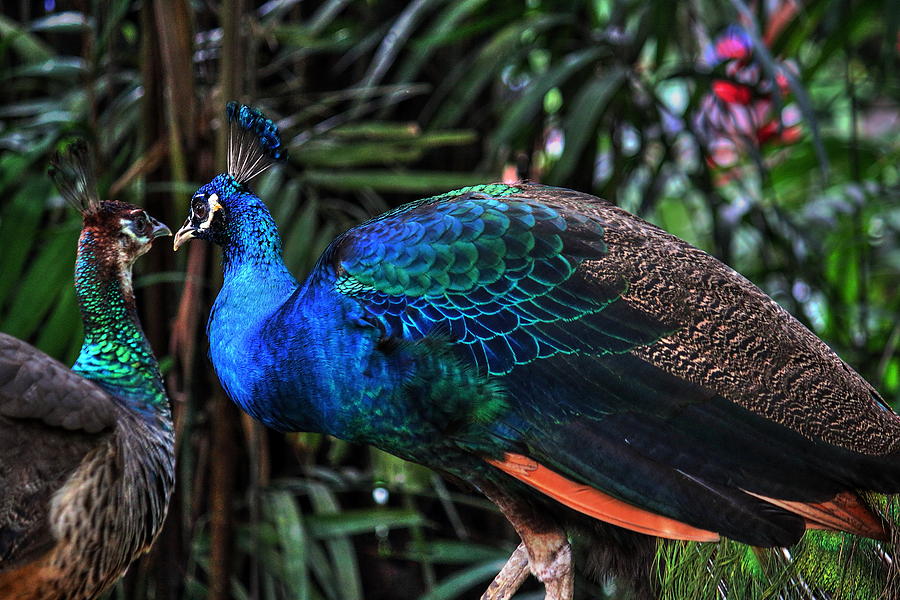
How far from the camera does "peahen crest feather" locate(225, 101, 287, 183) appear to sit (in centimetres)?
172

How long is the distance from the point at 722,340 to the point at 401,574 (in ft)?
5.53

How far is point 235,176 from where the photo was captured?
1.74 metres

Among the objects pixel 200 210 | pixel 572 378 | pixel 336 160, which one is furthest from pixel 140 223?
pixel 572 378

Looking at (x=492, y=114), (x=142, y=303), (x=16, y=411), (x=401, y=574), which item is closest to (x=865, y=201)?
(x=492, y=114)

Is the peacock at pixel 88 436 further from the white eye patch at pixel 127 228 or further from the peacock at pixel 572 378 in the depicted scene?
the peacock at pixel 572 378

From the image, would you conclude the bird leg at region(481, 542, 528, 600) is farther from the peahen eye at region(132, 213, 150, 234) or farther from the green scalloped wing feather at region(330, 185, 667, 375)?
the peahen eye at region(132, 213, 150, 234)

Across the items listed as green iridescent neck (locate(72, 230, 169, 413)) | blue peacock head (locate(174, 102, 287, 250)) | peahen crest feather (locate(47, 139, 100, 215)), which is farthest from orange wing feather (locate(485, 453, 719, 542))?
peahen crest feather (locate(47, 139, 100, 215))

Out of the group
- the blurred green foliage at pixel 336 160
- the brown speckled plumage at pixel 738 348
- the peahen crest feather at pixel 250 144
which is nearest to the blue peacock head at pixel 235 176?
the peahen crest feather at pixel 250 144

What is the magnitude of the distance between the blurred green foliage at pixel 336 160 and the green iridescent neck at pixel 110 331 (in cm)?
22

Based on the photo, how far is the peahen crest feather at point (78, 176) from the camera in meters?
1.86

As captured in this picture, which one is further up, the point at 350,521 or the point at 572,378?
the point at 572,378

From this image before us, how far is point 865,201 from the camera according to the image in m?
2.76

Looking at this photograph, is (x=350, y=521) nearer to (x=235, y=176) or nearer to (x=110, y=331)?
(x=110, y=331)

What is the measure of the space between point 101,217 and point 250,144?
1.07 ft
